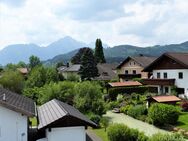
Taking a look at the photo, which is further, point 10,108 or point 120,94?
point 120,94

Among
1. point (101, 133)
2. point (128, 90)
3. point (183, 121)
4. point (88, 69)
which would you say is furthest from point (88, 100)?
point (88, 69)

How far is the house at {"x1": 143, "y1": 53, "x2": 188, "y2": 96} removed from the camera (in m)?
48.7

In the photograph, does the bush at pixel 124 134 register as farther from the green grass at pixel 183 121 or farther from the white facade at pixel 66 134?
the green grass at pixel 183 121

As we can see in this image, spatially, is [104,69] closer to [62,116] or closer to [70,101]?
[70,101]

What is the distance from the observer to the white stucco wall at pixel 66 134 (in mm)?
20859

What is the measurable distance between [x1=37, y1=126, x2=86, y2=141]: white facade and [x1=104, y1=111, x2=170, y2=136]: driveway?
842cm

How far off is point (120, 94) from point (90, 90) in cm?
1258

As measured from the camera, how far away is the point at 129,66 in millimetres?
71375

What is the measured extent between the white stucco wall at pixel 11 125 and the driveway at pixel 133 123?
11241 millimetres

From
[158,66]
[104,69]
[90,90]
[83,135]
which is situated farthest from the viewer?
[104,69]

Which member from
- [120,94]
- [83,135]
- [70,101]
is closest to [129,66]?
[120,94]

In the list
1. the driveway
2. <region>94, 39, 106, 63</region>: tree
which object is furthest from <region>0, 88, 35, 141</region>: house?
<region>94, 39, 106, 63</region>: tree

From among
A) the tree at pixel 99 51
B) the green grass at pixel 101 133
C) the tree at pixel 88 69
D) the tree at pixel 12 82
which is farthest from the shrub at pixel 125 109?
the tree at pixel 99 51

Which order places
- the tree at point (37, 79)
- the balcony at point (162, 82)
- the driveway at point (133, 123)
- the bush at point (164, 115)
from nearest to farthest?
1. the driveway at point (133, 123)
2. the bush at point (164, 115)
3. the balcony at point (162, 82)
4. the tree at point (37, 79)
